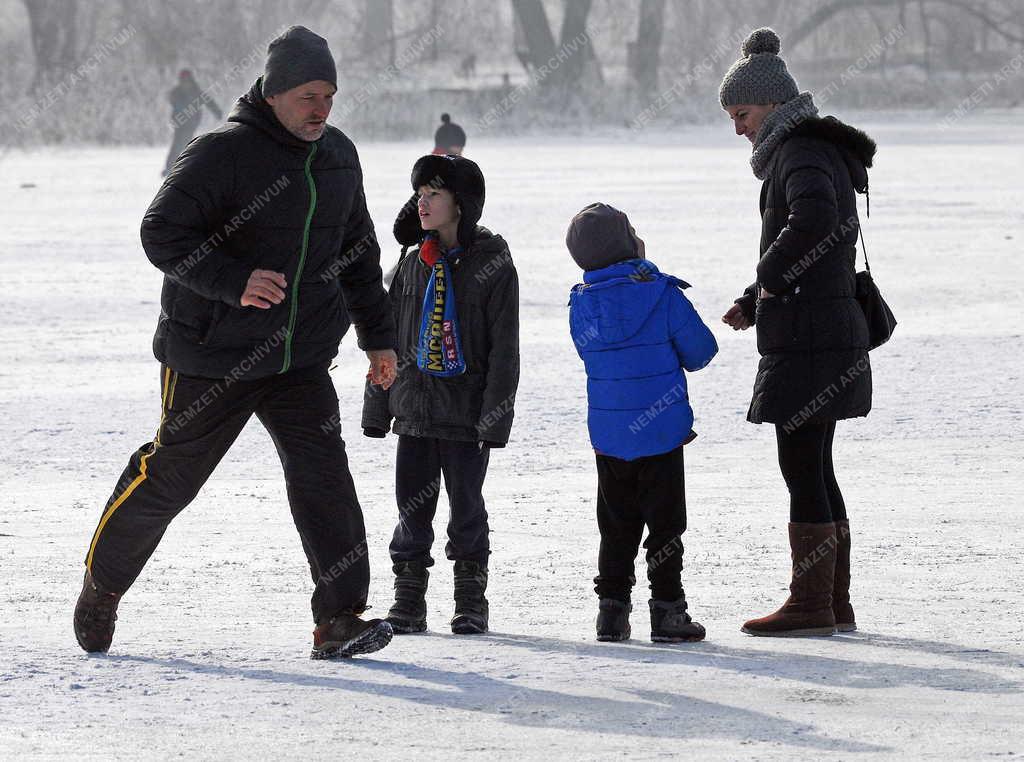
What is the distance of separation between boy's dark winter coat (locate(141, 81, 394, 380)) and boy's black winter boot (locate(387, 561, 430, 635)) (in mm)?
702

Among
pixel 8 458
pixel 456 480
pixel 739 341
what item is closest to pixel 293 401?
pixel 456 480

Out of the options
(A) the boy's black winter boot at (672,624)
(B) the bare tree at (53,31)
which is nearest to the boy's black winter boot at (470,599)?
(A) the boy's black winter boot at (672,624)

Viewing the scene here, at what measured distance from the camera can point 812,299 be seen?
427 cm

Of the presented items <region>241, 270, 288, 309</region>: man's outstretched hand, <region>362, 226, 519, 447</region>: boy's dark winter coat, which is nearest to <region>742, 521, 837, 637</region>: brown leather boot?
<region>362, 226, 519, 447</region>: boy's dark winter coat

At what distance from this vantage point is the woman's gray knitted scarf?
4277 millimetres

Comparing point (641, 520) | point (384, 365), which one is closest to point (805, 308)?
point (641, 520)

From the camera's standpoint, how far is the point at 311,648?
418 cm

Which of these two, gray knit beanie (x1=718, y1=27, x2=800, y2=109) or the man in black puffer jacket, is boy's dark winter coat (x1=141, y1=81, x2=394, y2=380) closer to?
the man in black puffer jacket

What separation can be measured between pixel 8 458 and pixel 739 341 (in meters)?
4.36

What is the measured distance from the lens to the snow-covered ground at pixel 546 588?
11.4ft

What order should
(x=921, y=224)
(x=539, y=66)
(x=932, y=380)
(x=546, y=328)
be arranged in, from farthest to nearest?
1. (x=539, y=66)
2. (x=921, y=224)
3. (x=546, y=328)
4. (x=932, y=380)

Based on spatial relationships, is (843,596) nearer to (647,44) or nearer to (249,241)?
(249,241)

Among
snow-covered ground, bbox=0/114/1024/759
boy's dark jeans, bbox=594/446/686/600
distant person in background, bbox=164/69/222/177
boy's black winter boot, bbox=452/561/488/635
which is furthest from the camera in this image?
distant person in background, bbox=164/69/222/177

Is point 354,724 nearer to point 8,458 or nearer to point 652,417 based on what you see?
point 652,417
